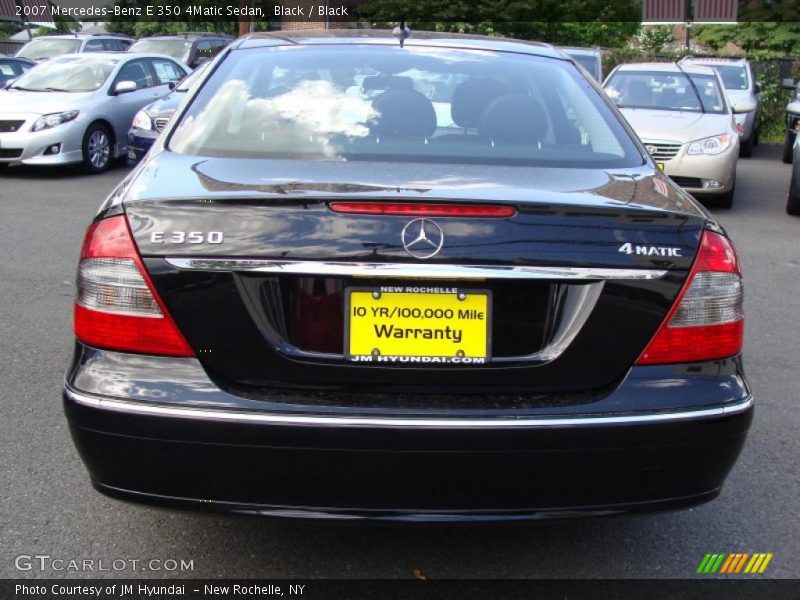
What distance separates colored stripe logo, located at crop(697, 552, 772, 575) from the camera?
3092 mm

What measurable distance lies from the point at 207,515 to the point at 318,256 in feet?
2.52

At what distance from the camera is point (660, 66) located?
1236 centimetres

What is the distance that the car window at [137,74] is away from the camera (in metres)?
13.4

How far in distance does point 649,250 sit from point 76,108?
10882 mm

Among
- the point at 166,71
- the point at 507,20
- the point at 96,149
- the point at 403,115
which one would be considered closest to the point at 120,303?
the point at 403,115

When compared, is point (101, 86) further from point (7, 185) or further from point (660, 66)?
point (660, 66)

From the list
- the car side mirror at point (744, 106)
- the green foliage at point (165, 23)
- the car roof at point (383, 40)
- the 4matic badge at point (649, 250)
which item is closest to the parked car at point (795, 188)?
the car side mirror at point (744, 106)

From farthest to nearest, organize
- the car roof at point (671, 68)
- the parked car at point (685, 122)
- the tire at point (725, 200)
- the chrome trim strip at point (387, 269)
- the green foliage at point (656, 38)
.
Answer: the green foliage at point (656, 38), the car roof at point (671, 68), the tire at point (725, 200), the parked car at point (685, 122), the chrome trim strip at point (387, 269)

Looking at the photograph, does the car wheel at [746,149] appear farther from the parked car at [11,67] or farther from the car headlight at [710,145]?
the parked car at [11,67]

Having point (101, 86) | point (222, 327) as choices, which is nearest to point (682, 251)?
point (222, 327)

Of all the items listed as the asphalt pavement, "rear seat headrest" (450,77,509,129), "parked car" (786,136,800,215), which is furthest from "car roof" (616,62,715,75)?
"rear seat headrest" (450,77,509,129)

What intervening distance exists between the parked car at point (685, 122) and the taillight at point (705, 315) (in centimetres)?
747

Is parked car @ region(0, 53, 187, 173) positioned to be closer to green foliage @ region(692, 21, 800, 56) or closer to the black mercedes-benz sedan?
→ the black mercedes-benz sedan

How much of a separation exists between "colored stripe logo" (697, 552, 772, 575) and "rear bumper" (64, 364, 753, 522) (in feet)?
2.22
